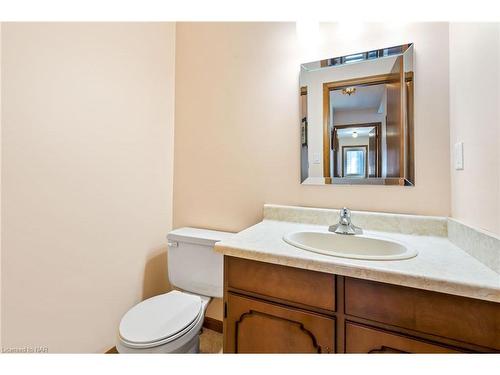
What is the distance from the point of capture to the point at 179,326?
1.04 metres

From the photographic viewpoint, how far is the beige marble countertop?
58 cm

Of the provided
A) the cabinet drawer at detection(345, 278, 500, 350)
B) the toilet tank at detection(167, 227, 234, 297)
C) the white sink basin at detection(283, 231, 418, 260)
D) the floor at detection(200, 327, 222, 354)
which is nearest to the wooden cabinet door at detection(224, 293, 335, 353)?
the cabinet drawer at detection(345, 278, 500, 350)

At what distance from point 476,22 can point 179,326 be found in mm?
1757

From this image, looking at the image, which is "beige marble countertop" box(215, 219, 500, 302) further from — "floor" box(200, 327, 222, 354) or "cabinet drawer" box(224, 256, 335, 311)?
"floor" box(200, 327, 222, 354)

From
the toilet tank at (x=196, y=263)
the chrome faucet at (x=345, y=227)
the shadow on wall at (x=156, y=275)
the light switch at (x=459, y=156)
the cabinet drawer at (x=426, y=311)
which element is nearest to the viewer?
the cabinet drawer at (x=426, y=311)

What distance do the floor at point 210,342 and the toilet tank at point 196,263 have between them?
40 centimetres

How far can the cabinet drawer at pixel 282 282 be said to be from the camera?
0.74m

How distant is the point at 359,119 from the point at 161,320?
1503 mm

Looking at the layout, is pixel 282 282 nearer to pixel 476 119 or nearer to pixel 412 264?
pixel 412 264

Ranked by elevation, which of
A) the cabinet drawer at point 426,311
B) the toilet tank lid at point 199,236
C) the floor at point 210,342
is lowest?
the floor at point 210,342

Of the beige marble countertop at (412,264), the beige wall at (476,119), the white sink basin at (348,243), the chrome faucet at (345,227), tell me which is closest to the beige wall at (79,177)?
the beige marble countertop at (412,264)

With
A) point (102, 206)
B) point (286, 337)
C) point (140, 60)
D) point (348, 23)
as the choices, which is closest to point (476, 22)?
point (348, 23)

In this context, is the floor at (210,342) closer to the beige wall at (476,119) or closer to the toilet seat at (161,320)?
the toilet seat at (161,320)

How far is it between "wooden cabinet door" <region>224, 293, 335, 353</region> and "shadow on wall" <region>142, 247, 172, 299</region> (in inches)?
34.4
